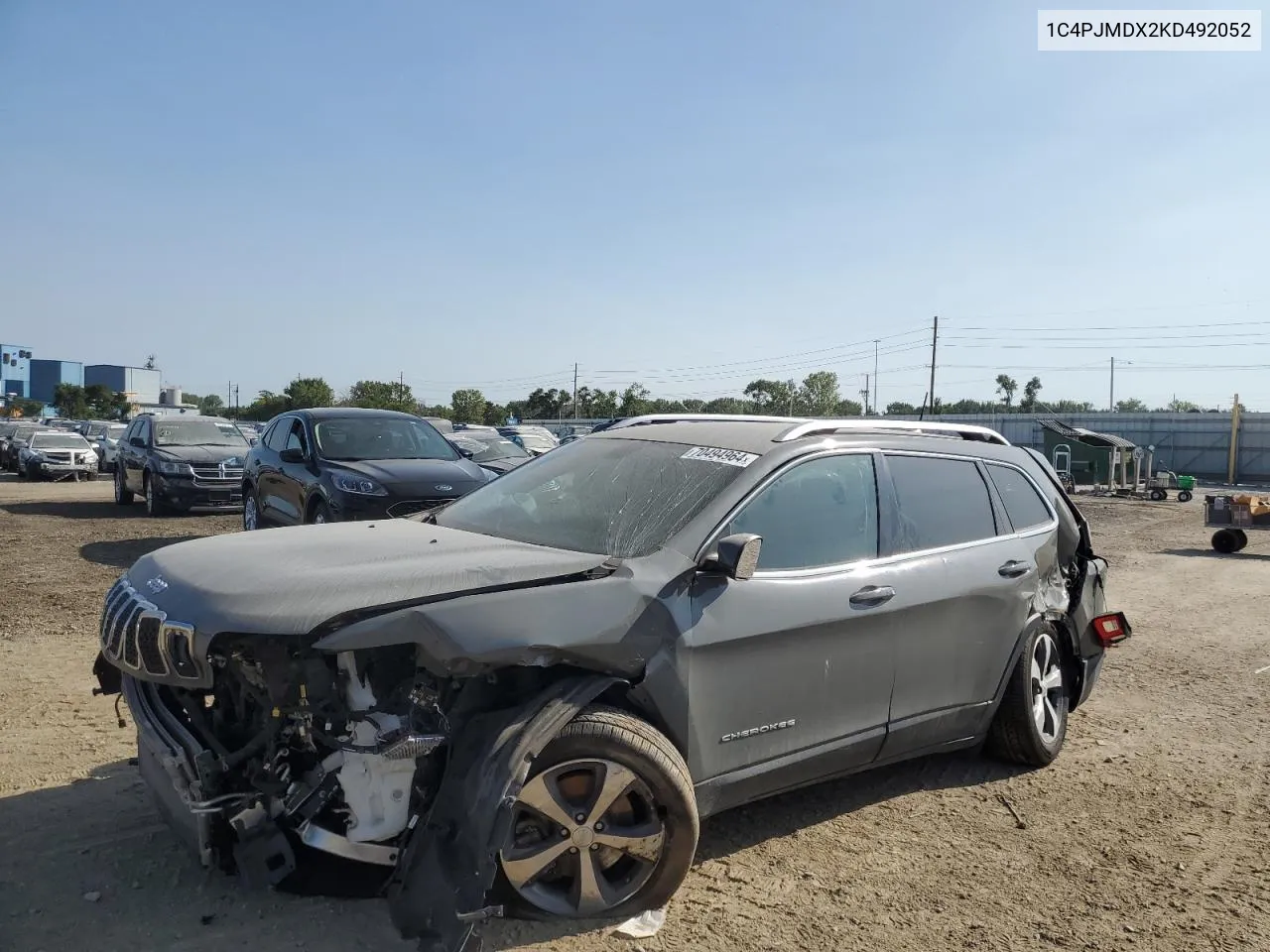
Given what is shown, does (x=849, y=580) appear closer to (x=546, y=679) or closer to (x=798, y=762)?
(x=798, y=762)

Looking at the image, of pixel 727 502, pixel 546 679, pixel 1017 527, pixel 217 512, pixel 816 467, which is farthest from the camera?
pixel 217 512

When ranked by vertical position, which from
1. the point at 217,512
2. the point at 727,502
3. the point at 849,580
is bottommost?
the point at 217,512

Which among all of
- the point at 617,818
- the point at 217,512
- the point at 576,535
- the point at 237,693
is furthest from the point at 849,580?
the point at 217,512

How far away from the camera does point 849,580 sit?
13.1 ft

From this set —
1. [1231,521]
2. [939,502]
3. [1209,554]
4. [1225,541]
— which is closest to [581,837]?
[939,502]

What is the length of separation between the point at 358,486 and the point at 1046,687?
6.82m

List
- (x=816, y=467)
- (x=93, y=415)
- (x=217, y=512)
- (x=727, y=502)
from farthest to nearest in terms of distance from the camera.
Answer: (x=93, y=415) < (x=217, y=512) < (x=816, y=467) < (x=727, y=502)

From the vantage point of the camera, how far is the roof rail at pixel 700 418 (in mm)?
4516

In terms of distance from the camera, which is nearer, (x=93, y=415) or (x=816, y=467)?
(x=816, y=467)

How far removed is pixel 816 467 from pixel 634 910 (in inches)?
74.8

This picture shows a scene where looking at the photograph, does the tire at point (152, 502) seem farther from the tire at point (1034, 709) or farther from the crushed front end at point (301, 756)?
the tire at point (1034, 709)

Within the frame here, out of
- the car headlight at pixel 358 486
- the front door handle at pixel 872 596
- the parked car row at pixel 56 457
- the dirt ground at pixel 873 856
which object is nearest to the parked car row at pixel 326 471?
the car headlight at pixel 358 486

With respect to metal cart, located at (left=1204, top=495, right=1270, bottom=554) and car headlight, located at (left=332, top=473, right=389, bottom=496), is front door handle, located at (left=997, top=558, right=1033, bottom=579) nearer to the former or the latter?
car headlight, located at (left=332, top=473, right=389, bottom=496)

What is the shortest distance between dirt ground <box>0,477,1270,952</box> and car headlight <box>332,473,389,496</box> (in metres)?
3.38
